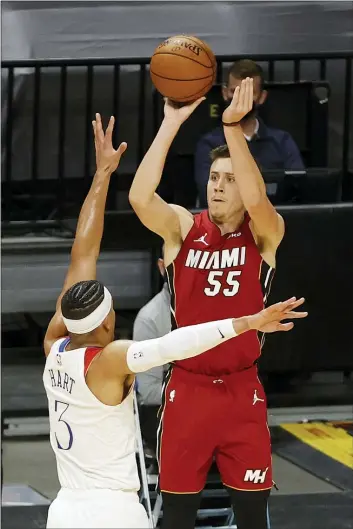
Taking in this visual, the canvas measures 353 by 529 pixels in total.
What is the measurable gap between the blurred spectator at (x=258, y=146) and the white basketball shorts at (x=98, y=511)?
7.93 ft

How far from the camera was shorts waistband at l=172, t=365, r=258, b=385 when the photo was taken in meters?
4.66

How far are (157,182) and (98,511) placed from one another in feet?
4.71

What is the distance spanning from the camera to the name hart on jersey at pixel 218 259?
4.71 meters

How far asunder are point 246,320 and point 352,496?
2.35 metres

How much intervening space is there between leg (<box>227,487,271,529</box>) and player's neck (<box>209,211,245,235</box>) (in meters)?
1.14

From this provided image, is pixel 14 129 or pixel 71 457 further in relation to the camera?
pixel 14 129

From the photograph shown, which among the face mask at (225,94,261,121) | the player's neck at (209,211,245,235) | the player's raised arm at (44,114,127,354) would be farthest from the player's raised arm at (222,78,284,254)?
the face mask at (225,94,261,121)

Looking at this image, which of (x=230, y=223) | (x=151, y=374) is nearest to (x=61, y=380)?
(x=230, y=223)

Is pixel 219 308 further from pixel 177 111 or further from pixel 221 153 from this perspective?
pixel 177 111

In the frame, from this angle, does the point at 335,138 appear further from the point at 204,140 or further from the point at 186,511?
the point at 186,511

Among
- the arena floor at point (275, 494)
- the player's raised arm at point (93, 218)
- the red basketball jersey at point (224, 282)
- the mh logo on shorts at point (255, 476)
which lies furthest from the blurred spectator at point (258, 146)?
the mh logo on shorts at point (255, 476)

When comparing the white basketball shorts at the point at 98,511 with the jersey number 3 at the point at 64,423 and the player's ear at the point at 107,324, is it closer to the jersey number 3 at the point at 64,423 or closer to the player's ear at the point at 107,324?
the jersey number 3 at the point at 64,423

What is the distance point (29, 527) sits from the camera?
5.49 m

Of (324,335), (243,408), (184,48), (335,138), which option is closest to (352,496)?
(324,335)
